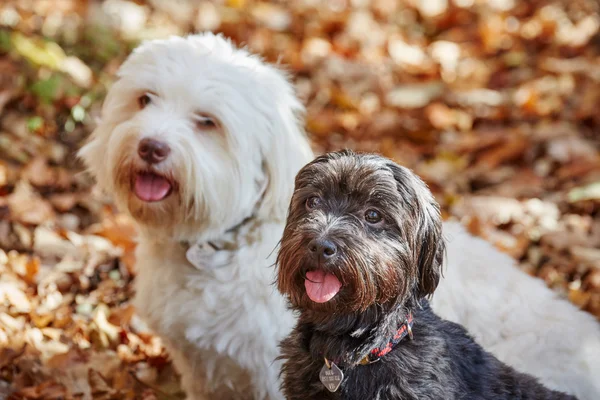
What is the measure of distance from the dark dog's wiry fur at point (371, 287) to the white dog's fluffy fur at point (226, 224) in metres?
0.59

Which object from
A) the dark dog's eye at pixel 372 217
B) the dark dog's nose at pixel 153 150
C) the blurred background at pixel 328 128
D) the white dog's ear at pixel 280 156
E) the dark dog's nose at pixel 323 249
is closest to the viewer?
the dark dog's nose at pixel 323 249

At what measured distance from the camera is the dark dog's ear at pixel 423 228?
8.78 feet

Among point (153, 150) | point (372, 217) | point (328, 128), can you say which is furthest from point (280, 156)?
point (328, 128)

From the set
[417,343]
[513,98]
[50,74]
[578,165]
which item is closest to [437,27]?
[513,98]

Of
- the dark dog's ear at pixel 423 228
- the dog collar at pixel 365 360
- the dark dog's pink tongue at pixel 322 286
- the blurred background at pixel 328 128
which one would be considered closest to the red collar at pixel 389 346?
the dog collar at pixel 365 360

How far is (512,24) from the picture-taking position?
8578 mm

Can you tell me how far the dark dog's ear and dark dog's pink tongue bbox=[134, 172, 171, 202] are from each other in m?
1.25

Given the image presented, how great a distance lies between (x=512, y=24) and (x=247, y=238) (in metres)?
5.96

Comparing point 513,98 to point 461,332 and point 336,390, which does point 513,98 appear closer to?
point 461,332

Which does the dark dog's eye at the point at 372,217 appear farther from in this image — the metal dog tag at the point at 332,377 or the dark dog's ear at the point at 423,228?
the metal dog tag at the point at 332,377

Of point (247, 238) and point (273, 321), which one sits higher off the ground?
point (247, 238)

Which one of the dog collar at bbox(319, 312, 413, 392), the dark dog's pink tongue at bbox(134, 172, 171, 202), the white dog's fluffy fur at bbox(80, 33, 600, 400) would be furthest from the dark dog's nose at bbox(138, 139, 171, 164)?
the dog collar at bbox(319, 312, 413, 392)

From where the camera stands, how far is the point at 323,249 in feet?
8.38

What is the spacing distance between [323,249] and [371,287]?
22cm
